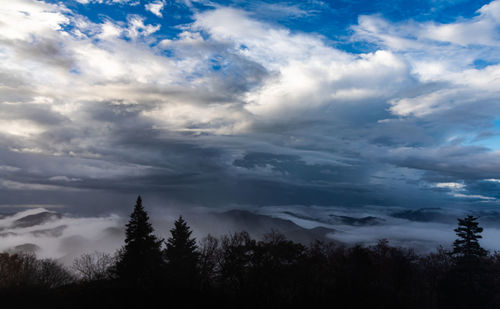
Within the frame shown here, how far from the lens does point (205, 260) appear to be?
230 ft

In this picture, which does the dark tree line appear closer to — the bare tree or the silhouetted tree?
the silhouetted tree

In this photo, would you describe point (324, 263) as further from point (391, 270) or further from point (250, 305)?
point (250, 305)

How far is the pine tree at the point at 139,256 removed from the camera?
56000mm

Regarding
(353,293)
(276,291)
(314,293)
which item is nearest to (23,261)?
(276,291)

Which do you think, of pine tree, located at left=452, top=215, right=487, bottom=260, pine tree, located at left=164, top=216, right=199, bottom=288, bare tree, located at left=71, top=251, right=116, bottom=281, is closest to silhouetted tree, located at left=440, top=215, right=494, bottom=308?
pine tree, located at left=452, top=215, right=487, bottom=260

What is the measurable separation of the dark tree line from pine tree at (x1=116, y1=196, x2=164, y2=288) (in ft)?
0.49

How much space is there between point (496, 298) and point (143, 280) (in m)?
57.8

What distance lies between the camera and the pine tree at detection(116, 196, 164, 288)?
56000 millimetres

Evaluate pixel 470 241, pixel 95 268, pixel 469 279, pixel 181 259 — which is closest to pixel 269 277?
pixel 181 259

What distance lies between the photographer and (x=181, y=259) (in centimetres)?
6338

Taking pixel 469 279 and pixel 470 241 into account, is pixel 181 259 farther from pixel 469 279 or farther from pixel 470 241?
pixel 470 241

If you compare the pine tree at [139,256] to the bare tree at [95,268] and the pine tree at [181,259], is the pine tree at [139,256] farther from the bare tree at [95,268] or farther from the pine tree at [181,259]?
the bare tree at [95,268]

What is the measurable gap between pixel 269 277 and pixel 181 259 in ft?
52.5

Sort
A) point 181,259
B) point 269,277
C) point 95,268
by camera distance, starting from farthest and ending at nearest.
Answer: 1. point 95,268
2. point 181,259
3. point 269,277
